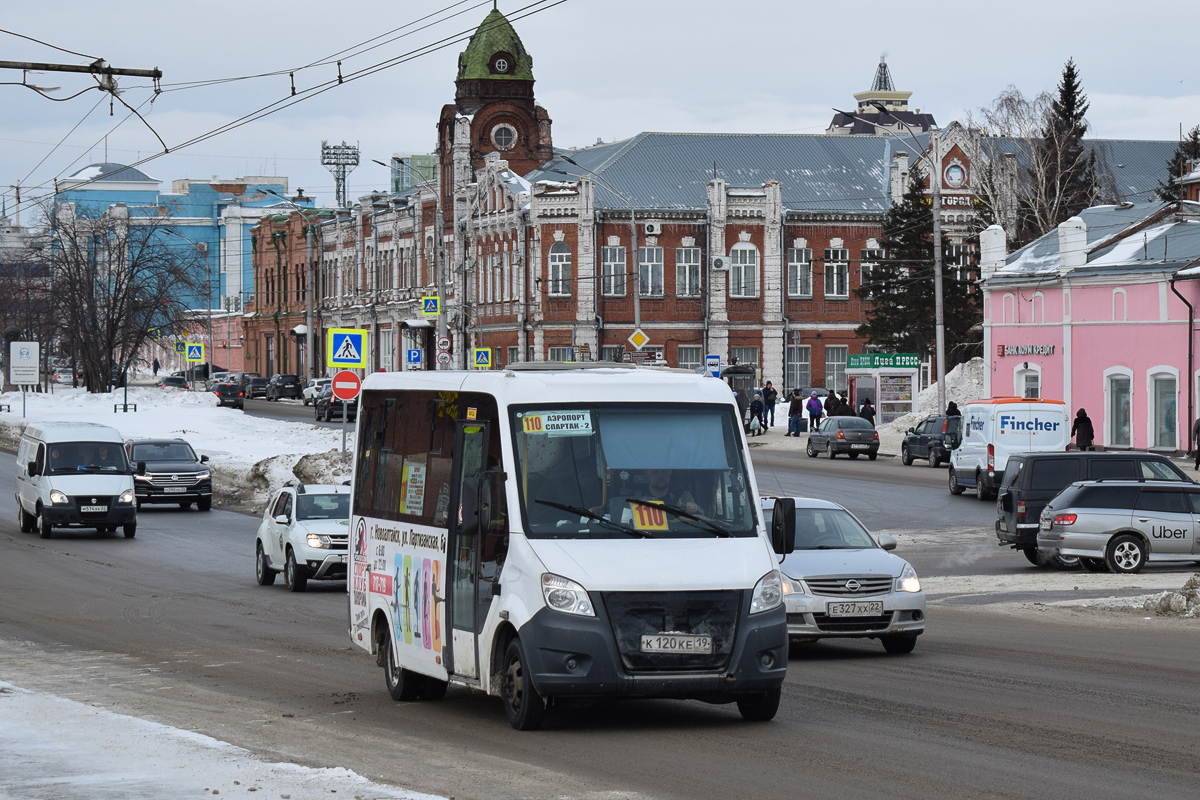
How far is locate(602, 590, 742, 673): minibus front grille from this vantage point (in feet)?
35.5

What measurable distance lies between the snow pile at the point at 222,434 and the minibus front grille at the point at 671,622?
30.1 m

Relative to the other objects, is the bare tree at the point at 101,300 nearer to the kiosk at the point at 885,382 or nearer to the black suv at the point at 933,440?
the kiosk at the point at 885,382

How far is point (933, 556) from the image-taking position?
93.8ft

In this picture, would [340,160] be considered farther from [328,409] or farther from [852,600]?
[852,600]

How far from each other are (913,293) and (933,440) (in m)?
25.4

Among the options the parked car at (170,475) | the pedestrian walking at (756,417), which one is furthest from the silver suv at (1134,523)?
the pedestrian walking at (756,417)

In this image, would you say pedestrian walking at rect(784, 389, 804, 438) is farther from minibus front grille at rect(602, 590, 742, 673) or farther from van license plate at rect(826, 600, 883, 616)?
minibus front grille at rect(602, 590, 742, 673)

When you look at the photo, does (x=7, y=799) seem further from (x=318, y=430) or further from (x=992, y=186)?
(x=992, y=186)

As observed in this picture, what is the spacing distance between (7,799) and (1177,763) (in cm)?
653

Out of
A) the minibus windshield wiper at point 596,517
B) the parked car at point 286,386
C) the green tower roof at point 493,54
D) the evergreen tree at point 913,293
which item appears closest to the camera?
the minibus windshield wiper at point 596,517

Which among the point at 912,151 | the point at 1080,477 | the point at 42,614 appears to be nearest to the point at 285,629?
the point at 42,614

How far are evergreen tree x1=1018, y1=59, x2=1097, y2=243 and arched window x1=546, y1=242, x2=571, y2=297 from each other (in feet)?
69.2

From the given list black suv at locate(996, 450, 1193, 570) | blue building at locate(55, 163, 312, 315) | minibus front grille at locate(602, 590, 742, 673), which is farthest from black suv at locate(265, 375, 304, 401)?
minibus front grille at locate(602, 590, 742, 673)

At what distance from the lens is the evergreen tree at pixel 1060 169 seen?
74.3m
